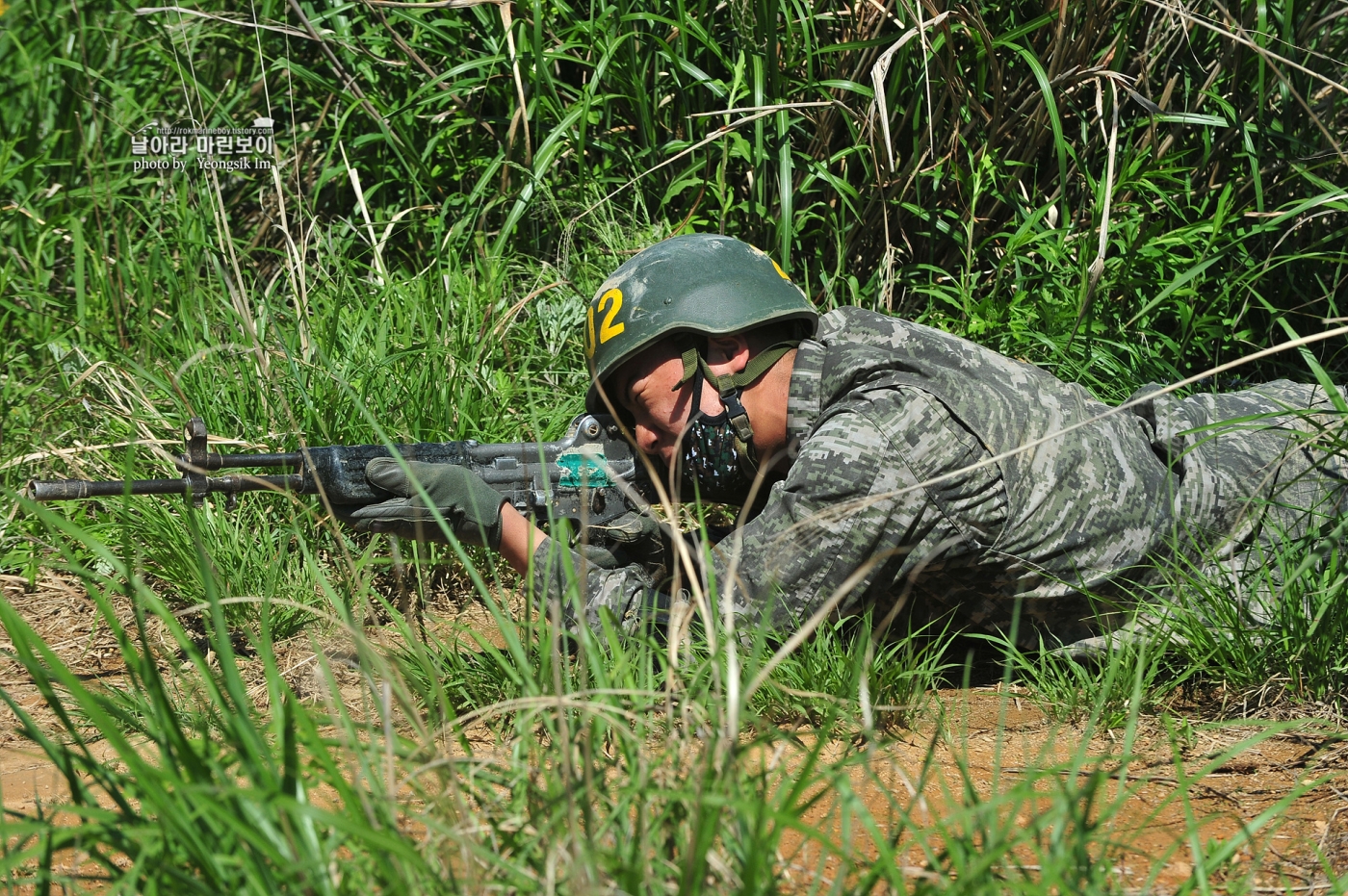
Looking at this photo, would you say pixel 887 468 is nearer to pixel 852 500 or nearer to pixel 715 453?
pixel 852 500

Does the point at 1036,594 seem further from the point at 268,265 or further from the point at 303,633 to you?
the point at 268,265

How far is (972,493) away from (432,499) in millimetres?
1289

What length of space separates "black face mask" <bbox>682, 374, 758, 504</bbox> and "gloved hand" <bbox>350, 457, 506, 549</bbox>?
50cm

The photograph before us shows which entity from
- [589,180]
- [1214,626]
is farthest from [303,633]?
[1214,626]

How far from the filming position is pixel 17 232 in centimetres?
441

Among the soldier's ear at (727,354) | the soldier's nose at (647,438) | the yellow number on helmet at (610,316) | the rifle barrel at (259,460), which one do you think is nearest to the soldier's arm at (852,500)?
the soldier's ear at (727,354)

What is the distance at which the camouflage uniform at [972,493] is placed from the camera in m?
2.75

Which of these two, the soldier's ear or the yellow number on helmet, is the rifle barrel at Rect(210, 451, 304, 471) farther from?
the soldier's ear

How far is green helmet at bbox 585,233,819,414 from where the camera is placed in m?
2.93

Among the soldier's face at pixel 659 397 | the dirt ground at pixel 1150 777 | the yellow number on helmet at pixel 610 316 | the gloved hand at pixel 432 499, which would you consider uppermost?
the yellow number on helmet at pixel 610 316

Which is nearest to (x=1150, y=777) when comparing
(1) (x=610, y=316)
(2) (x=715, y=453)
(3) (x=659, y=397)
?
(2) (x=715, y=453)

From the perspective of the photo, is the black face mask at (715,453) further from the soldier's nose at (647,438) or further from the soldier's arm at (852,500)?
the soldier's arm at (852,500)

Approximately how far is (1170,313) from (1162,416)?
96 cm

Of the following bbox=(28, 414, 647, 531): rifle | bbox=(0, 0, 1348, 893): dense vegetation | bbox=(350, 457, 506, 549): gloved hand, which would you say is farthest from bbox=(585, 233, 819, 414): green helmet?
bbox=(0, 0, 1348, 893): dense vegetation
